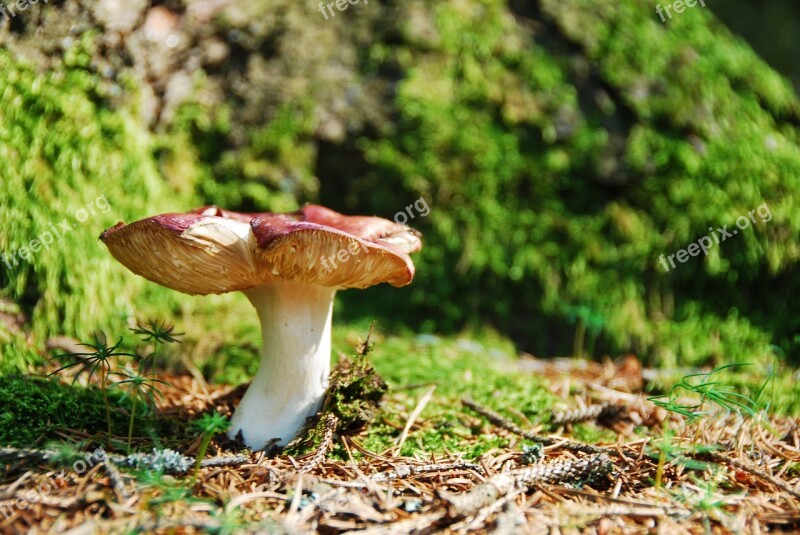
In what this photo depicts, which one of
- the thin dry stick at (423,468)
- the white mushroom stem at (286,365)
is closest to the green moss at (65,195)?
the white mushroom stem at (286,365)

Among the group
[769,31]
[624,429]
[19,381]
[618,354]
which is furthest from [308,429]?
[769,31]

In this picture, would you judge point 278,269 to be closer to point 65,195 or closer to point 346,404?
point 346,404

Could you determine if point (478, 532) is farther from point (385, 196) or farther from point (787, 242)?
point (787, 242)

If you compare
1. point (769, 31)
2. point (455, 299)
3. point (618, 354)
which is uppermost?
point (769, 31)

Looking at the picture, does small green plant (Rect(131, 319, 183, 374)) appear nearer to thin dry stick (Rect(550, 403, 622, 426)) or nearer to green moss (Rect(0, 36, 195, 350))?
green moss (Rect(0, 36, 195, 350))

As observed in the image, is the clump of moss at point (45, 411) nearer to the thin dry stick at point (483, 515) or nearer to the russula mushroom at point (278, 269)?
the russula mushroom at point (278, 269)

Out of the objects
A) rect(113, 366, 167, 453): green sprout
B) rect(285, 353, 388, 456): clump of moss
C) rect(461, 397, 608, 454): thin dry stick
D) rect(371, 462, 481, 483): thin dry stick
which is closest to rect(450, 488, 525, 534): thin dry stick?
rect(371, 462, 481, 483): thin dry stick
